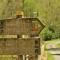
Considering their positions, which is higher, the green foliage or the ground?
the green foliage

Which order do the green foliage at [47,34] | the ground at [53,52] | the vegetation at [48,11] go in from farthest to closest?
the green foliage at [47,34], the vegetation at [48,11], the ground at [53,52]

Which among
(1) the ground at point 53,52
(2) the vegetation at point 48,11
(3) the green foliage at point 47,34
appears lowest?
(1) the ground at point 53,52

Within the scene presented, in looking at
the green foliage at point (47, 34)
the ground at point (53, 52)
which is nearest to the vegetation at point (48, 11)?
the green foliage at point (47, 34)

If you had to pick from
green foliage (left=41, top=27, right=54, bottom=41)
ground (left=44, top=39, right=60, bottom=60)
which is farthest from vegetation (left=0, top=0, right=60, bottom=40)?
ground (left=44, top=39, right=60, bottom=60)

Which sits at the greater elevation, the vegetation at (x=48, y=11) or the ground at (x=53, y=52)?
the vegetation at (x=48, y=11)

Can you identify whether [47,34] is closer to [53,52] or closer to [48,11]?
[48,11]

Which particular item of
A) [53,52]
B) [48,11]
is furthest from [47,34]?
[53,52]

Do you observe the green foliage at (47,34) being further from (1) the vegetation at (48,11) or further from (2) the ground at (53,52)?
(2) the ground at (53,52)

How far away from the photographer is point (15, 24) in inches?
114

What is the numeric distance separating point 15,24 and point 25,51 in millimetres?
334

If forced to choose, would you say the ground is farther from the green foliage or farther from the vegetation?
the green foliage

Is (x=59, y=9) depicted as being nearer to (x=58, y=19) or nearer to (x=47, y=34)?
(x=58, y=19)

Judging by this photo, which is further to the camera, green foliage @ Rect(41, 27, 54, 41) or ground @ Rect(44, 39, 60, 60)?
green foliage @ Rect(41, 27, 54, 41)

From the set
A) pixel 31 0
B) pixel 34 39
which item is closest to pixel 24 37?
pixel 34 39
